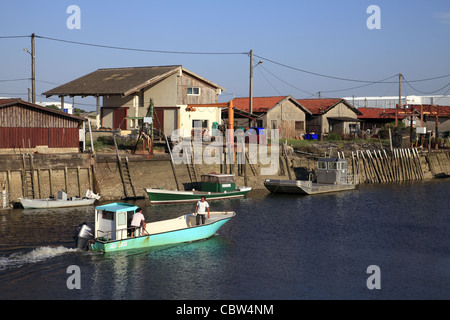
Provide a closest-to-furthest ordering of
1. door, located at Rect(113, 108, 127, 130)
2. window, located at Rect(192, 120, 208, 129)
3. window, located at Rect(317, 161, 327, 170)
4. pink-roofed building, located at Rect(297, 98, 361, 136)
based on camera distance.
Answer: window, located at Rect(317, 161, 327, 170) → door, located at Rect(113, 108, 127, 130) → window, located at Rect(192, 120, 208, 129) → pink-roofed building, located at Rect(297, 98, 361, 136)

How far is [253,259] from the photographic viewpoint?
89.8ft

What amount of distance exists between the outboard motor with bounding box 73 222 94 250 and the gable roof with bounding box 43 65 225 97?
27.3m

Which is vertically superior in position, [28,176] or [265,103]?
[265,103]

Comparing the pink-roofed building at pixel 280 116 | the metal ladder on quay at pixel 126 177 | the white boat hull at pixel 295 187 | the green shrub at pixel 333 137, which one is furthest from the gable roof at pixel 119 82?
the green shrub at pixel 333 137

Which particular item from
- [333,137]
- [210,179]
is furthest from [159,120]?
[333,137]

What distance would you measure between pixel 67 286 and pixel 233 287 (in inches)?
277

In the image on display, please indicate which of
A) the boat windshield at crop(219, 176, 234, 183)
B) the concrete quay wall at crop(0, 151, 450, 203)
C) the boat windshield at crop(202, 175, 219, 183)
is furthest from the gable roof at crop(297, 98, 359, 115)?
the boat windshield at crop(202, 175, 219, 183)

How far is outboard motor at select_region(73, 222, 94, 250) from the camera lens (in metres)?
27.3

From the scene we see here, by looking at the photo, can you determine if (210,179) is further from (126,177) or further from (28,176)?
(28,176)

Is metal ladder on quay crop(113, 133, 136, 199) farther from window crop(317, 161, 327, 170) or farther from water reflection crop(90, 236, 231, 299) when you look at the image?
window crop(317, 161, 327, 170)

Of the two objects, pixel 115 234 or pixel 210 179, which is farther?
pixel 210 179

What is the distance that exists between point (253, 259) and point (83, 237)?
28.3 ft

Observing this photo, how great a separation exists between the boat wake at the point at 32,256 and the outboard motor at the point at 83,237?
44 cm
